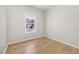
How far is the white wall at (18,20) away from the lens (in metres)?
1.19

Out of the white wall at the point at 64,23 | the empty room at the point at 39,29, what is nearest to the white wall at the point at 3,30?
the empty room at the point at 39,29

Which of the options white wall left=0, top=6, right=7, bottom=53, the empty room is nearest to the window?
the empty room

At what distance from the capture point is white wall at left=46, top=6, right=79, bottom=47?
123cm

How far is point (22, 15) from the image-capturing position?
1.23 meters

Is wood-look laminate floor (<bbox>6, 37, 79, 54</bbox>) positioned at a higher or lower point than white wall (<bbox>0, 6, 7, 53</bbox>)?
lower

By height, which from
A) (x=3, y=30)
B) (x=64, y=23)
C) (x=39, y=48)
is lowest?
(x=39, y=48)

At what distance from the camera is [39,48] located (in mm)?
1260

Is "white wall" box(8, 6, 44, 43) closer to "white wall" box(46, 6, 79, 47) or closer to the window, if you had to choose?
the window

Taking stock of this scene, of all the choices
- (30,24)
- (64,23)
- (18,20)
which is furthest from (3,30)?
(64,23)

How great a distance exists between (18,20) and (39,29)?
337 mm

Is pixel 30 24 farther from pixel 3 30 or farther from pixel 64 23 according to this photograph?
pixel 64 23

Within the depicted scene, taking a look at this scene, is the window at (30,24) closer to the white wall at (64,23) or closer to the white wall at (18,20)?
the white wall at (18,20)
